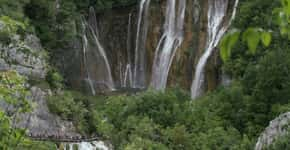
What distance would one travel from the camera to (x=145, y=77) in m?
25.4

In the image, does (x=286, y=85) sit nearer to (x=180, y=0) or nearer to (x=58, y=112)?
(x=58, y=112)

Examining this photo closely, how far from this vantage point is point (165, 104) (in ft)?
52.2

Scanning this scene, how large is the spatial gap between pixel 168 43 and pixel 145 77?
2.16m

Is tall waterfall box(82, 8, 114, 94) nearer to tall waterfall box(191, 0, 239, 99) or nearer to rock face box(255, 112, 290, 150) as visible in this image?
tall waterfall box(191, 0, 239, 99)

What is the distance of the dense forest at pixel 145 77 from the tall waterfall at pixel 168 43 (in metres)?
0.07

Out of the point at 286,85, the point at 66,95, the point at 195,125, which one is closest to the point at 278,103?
the point at 286,85

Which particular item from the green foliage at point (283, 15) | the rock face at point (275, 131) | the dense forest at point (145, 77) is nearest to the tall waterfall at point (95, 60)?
the dense forest at point (145, 77)

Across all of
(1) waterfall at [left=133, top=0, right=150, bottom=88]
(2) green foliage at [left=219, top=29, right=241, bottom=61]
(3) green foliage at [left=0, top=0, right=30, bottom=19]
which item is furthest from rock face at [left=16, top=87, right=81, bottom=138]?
(1) waterfall at [left=133, top=0, right=150, bottom=88]

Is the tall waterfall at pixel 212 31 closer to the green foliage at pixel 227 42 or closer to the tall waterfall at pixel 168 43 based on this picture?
the tall waterfall at pixel 168 43

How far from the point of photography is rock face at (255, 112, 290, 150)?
A: 1129cm

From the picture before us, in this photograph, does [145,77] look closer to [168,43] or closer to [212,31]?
[168,43]

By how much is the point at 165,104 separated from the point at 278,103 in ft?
11.4

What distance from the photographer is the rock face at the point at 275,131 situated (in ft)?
37.0

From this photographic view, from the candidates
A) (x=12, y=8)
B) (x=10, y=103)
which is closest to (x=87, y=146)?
(x=10, y=103)
